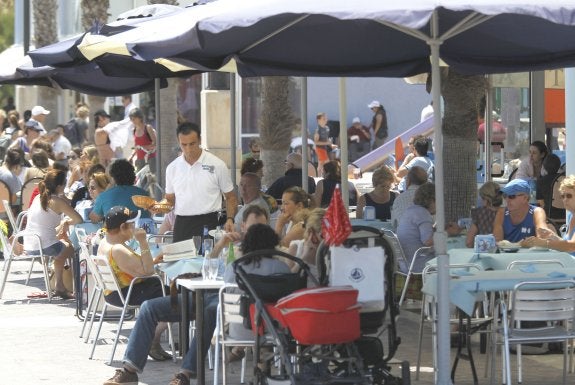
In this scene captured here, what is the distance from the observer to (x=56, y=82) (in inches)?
676

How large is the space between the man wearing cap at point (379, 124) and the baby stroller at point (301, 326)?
2298 centimetres

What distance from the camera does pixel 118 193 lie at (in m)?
13.5

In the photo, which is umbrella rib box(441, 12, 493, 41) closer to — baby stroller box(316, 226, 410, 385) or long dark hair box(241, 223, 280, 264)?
baby stroller box(316, 226, 410, 385)

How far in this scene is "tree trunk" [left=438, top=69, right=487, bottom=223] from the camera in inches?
576

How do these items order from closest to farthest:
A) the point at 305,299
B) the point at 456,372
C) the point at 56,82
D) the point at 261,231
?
the point at 305,299
the point at 261,231
the point at 456,372
the point at 56,82

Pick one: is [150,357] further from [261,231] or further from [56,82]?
[56,82]

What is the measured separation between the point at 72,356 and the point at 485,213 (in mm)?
3653

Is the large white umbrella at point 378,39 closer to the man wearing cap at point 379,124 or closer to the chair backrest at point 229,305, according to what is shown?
the chair backrest at point 229,305

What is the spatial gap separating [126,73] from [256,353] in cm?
637

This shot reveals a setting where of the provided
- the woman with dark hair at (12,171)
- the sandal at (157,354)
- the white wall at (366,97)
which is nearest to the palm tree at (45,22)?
the white wall at (366,97)

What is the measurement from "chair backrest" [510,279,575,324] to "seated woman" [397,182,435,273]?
127 inches

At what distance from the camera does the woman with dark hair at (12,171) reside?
60.7ft

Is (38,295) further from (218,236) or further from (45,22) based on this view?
(45,22)

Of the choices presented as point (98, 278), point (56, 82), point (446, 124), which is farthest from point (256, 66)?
point (56, 82)
